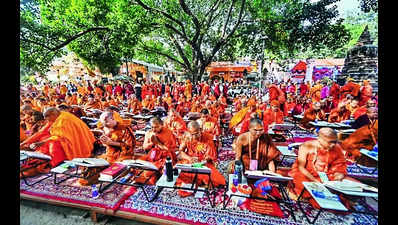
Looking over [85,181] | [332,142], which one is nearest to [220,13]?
[332,142]

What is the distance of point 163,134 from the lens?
362cm

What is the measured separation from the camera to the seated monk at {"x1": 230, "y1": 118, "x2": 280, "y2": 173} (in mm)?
2957

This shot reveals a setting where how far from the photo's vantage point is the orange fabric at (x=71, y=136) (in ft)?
12.5

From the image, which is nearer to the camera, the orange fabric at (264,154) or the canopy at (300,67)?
the orange fabric at (264,154)

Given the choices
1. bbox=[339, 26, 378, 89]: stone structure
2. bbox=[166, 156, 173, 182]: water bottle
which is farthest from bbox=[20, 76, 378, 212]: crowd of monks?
bbox=[339, 26, 378, 89]: stone structure

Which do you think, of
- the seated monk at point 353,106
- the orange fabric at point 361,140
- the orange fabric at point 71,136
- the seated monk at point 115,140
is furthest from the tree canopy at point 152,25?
the orange fabric at point 361,140

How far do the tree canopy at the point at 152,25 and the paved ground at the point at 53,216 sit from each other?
194 inches

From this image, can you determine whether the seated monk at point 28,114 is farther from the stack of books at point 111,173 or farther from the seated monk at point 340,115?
the seated monk at point 340,115

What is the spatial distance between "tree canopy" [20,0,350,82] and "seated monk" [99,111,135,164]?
4292mm

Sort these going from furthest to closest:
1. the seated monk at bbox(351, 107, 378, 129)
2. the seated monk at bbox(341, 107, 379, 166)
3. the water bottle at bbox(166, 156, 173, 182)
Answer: the seated monk at bbox(351, 107, 378, 129) < the seated monk at bbox(341, 107, 379, 166) < the water bottle at bbox(166, 156, 173, 182)

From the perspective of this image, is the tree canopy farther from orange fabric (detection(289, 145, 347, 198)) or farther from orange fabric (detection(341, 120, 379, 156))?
orange fabric (detection(289, 145, 347, 198))

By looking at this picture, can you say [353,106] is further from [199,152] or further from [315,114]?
[199,152]

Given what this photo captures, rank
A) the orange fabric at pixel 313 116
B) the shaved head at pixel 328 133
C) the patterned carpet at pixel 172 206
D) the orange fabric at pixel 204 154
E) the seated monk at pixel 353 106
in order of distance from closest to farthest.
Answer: the patterned carpet at pixel 172 206
the shaved head at pixel 328 133
the orange fabric at pixel 204 154
the seated monk at pixel 353 106
the orange fabric at pixel 313 116

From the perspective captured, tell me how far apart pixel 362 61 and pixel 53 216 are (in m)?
18.5
